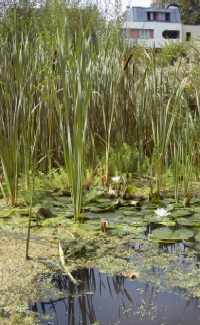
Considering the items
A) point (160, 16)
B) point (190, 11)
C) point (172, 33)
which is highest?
point (190, 11)

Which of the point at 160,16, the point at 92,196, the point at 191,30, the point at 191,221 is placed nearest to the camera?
the point at 191,221

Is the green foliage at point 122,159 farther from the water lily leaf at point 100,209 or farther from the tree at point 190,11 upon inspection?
the tree at point 190,11

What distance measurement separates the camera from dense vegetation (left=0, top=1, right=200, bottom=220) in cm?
243

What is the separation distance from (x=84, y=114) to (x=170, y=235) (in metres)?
0.72

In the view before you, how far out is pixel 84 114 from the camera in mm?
2361

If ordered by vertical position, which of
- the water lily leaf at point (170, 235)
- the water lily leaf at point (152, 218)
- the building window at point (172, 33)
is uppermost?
the building window at point (172, 33)

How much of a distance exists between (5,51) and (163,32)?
21.6m

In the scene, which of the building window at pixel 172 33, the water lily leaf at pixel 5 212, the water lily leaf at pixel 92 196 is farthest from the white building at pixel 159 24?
the water lily leaf at pixel 5 212

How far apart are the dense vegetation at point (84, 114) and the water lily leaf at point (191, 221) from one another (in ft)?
1.10

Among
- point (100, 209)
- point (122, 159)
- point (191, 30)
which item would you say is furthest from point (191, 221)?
point (191, 30)

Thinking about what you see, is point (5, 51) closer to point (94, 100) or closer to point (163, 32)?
point (94, 100)

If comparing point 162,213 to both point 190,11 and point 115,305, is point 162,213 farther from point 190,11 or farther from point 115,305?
point 190,11

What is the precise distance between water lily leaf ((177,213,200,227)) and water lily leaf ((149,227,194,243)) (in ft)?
0.36

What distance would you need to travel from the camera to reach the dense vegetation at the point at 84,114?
243 cm
